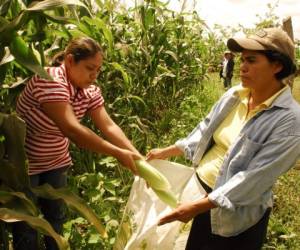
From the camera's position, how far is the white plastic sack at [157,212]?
1.93 meters

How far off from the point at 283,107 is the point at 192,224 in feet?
2.36

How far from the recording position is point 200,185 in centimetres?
194

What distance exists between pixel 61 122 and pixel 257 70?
2.57 feet

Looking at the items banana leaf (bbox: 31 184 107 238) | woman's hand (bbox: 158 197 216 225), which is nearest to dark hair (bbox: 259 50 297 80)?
woman's hand (bbox: 158 197 216 225)

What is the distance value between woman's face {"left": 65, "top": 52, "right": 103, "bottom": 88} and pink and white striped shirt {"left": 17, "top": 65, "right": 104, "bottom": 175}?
0.03 m

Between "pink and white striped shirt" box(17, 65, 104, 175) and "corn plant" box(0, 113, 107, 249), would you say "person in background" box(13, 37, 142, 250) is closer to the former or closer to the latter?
"pink and white striped shirt" box(17, 65, 104, 175)

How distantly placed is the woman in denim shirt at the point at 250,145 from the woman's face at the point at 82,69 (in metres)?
0.57

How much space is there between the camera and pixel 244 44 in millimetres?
1669

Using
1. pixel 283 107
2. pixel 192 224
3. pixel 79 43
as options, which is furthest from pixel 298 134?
pixel 79 43

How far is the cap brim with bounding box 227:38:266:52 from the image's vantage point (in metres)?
1.64

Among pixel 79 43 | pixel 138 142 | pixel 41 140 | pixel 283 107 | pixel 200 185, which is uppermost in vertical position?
pixel 79 43

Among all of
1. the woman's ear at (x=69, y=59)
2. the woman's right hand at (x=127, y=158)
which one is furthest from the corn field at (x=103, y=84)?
the woman's right hand at (x=127, y=158)

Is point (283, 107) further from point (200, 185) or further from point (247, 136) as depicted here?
point (200, 185)

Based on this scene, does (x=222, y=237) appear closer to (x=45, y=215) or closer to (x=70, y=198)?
(x=70, y=198)
